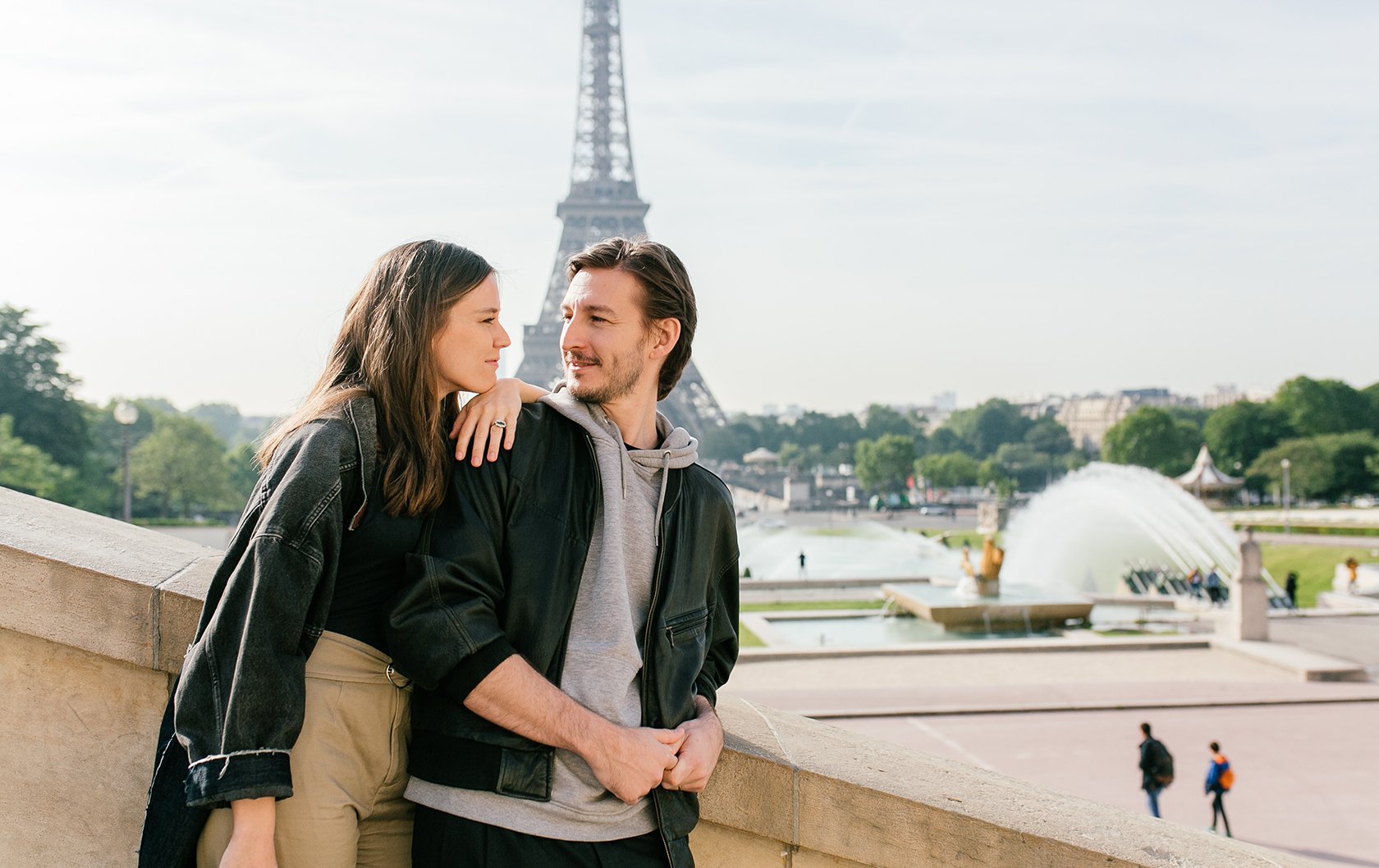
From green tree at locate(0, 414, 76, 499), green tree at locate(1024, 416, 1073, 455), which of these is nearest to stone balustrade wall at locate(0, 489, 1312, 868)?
green tree at locate(0, 414, 76, 499)

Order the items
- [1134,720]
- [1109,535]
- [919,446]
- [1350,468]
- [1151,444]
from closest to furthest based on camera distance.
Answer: [1134,720], [1109,535], [1350,468], [1151,444], [919,446]

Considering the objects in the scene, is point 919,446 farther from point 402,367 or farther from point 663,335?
point 402,367

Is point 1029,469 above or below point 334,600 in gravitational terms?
above

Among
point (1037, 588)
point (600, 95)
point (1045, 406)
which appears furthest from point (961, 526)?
point (1045, 406)

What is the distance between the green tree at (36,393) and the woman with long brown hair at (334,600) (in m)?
52.8

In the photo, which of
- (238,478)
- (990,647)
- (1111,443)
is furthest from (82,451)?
(1111,443)

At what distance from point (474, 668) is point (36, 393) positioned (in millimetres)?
54410

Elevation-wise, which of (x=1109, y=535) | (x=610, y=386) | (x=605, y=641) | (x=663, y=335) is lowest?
(x=1109, y=535)

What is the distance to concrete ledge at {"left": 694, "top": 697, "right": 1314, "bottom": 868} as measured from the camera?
3.03 m

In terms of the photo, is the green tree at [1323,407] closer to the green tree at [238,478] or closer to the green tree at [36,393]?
the green tree at [238,478]

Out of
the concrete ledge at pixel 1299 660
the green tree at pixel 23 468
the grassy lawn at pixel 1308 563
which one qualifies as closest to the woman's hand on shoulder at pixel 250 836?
the concrete ledge at pixel 1299 660

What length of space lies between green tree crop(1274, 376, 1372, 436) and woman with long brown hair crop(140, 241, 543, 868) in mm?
96890

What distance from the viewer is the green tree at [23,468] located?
1499 inches

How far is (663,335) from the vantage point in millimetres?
2775
